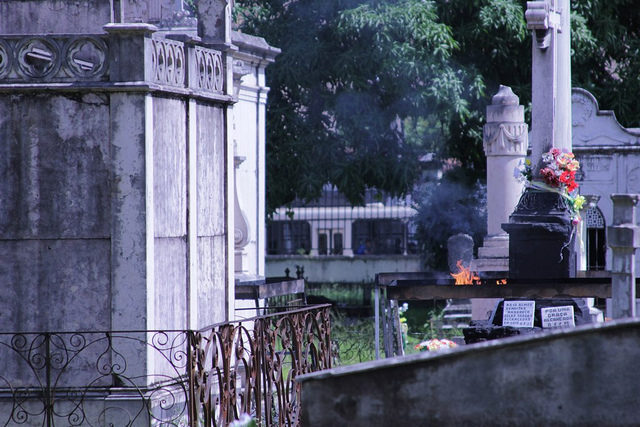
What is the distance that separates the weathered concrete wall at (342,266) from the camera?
30.2 meters

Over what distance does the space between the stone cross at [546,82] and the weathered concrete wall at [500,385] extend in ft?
26.9

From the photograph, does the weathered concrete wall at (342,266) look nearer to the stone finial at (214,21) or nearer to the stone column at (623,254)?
the stone finial at (214,21)

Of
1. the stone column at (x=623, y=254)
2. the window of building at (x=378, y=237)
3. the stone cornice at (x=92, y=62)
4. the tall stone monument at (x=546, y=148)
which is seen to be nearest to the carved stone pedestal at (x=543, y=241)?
the tall stone monument at (x=546, y=148)

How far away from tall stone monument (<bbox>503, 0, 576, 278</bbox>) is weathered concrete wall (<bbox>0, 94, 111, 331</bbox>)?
20.9 feet

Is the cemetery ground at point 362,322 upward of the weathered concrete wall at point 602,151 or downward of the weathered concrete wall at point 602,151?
downward

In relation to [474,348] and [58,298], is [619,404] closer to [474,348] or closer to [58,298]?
[474,348]

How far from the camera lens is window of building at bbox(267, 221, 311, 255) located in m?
32.4

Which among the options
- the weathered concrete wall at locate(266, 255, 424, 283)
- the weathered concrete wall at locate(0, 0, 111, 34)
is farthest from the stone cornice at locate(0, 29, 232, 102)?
the weathered concrete wall at locate(266, 255, 424, 283)

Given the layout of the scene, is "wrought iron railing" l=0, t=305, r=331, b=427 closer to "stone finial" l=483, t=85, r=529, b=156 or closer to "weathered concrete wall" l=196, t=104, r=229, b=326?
"weathered concrete wall" l=196, t=104, r=229, b=326

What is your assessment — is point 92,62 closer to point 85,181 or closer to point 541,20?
point 85,181

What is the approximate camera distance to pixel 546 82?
40.8ft

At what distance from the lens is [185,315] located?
7.08m

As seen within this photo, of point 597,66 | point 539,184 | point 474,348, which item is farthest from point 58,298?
point 597,66

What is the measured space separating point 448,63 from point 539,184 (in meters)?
10.2
